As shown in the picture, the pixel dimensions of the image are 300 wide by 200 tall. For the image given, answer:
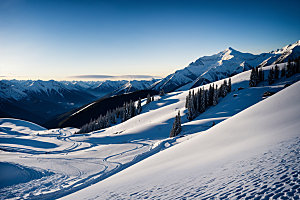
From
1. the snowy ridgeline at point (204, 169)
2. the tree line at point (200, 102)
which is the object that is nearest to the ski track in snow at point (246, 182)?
the snowy ridgeline at point (204, 169)

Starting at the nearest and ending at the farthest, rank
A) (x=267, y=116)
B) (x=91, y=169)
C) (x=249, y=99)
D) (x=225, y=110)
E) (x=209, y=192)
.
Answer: (x=209, y=192), (x=267, y=116), (x=91, y=169), (x=225, y=110), (x=249, y=99)

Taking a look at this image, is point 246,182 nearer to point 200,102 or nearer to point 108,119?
point 200,102

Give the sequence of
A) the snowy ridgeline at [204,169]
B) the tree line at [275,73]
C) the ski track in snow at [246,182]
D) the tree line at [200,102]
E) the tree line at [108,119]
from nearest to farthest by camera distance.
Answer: the ski track in snow at [246,182]
the snowy ridgeline at [204,169]
the tree line at [200,102]
the tree line at [275,73]
the tree line at [108,119]

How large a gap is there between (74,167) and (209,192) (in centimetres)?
2142

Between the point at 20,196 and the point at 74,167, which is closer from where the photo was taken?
the point at 20,196

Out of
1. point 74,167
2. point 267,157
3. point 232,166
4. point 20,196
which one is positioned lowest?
point 74,167

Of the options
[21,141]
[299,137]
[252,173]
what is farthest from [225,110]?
[21,141]

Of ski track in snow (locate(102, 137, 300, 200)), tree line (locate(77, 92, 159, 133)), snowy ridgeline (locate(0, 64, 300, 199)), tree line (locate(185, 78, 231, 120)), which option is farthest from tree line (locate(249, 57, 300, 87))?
ski track in snow (locate(102, 137, 300, 200))

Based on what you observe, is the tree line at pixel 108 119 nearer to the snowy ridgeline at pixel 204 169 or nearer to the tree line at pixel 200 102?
the tree line at pixel 200 102

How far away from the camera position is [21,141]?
54.5 metres

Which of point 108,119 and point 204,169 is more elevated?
point 204,169

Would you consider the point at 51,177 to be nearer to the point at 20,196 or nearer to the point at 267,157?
the point at 20,196

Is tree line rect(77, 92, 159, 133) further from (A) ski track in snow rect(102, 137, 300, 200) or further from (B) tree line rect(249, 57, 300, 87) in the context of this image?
(A) ski track in snow rect(102, 137, 300, 200)

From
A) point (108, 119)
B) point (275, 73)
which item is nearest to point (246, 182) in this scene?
point (108, 119)
